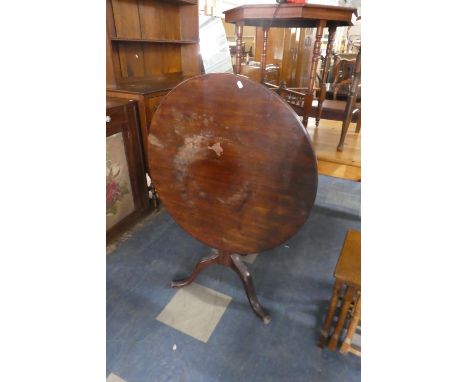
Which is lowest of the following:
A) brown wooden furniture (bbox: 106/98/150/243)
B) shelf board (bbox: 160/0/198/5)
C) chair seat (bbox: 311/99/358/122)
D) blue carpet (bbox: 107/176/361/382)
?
blue carpet (bbox: 107/176/361/382)

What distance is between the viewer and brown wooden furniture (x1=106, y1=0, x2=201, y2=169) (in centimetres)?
179

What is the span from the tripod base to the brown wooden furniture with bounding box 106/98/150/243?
63 centimetres

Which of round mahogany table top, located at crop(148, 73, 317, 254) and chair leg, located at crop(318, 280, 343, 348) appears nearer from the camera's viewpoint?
round mahogany table top, located at crop(148, 73, 317, 254)

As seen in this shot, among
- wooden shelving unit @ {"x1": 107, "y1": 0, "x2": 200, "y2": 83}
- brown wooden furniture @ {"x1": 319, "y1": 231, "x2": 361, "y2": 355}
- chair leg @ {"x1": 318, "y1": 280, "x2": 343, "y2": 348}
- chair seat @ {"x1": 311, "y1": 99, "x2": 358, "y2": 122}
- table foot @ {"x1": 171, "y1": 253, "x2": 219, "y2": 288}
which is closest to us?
brown wooden furniture @ {"x1": 319, "y1": 231, "x2": 361, "y2": 355}

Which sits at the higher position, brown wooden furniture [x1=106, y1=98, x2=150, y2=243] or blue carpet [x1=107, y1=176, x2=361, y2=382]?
brown wooden furniture [x1=106, y1=98, x2=150, y2=243]

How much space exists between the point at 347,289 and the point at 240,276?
20.7 inches

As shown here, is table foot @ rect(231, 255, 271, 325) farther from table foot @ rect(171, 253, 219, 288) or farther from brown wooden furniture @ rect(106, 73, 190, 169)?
brown wooden furniture @ rect(106, 73, 190, 169)

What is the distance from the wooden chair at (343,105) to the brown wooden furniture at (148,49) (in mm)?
1014

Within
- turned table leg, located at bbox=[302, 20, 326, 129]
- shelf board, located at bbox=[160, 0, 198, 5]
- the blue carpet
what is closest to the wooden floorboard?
turned table leg, located at bbox=[302, 20, 326, 129]

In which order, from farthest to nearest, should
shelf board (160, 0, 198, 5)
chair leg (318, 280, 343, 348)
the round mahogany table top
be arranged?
shelf board (160, 0, 198, 5), chair leg (318, 280, 343, 348), the round mahogany table top

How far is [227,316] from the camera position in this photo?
1383 millimetres

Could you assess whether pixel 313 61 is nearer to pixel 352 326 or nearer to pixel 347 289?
pixel 347 289
